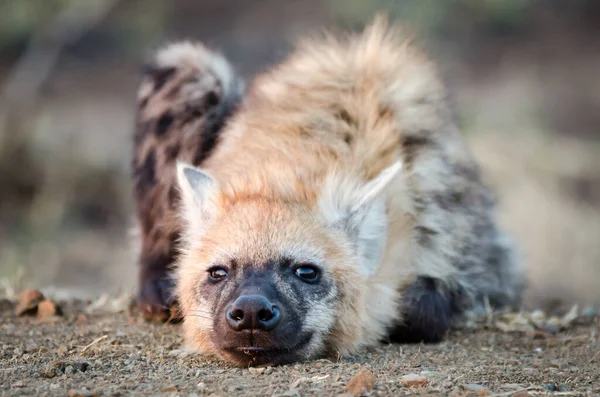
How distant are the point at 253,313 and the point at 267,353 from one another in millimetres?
206

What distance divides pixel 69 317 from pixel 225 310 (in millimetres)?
1262

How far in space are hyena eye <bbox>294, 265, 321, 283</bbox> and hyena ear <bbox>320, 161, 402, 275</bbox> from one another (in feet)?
0.81

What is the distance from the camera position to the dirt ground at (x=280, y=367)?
2.86 metres

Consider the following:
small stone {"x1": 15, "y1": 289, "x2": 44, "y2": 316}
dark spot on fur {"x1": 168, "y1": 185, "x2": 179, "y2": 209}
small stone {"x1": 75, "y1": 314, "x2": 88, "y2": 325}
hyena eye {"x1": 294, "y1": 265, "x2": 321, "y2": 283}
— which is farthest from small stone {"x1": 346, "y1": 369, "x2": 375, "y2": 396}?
small stone {"x1": 15, "y1": 289, "x2": 44, "y2": 316}

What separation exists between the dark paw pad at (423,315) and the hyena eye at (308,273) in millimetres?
629

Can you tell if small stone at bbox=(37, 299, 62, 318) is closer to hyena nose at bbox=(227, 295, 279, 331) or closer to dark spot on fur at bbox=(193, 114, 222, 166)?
dark spot on fur at bbox=(193, 114, 222, 166)

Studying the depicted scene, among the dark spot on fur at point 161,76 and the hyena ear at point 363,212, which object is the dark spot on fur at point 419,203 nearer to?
the hyena ear at point 363,212

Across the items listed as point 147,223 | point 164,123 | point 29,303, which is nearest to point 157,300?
point 147,223

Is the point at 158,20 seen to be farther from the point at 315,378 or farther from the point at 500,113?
the point at 315,378

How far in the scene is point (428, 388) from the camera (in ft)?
9.39

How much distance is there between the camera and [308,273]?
3338 mm

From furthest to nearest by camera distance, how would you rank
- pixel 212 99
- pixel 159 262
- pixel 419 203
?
pixel 212 99 < pixel 159 262 < pixel 419 203

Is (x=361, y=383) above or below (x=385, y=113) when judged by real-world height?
below

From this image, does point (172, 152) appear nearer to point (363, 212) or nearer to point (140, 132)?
point (140, 132)
